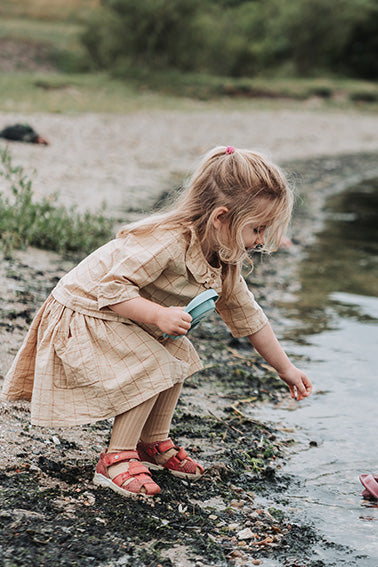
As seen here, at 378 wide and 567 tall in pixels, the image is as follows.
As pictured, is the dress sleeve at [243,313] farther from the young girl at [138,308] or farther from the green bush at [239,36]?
the green bush at [239,36]

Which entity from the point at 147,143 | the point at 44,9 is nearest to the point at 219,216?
the point at 147,143

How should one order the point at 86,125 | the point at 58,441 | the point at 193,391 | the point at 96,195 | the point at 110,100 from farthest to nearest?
the point at 110,100 < the point at 86,125 < the point at 96,195 < the point at 193,391 < the point at 58,441

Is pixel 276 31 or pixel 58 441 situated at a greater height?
pixel 276 31

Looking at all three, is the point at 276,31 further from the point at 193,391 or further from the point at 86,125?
the point at 193,391

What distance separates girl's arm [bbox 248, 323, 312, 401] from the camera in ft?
9.71

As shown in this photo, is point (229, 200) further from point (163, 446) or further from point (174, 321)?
point (163, 446)

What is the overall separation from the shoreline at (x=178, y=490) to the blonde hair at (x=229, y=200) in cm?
94

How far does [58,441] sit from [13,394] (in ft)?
1.07

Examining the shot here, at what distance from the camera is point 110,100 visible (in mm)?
20359

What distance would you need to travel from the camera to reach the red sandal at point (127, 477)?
2631 mm

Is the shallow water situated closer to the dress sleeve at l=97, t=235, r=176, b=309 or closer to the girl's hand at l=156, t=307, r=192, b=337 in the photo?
the girl's hand at l=156, t=307, r=192, b=337

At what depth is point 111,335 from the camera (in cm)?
262

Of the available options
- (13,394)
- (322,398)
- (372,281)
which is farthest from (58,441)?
(372,281)

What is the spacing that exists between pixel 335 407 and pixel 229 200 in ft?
5.99
